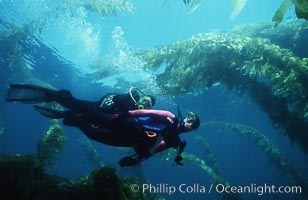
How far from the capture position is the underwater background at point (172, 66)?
22.9 ft

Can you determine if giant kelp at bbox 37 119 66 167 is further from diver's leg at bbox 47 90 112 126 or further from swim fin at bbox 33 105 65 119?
diver's leg at bbox 47 90 112 126

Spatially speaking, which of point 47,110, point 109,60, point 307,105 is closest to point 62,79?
point 109,60

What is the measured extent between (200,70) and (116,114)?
3.63 metres

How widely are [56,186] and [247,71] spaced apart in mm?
5477

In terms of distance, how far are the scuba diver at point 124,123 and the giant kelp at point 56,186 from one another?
1.17 m

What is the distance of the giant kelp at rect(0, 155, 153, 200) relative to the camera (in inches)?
137

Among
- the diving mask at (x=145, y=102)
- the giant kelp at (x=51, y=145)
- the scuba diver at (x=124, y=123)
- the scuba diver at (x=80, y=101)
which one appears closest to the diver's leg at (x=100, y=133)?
the scuba diver at (x=124, y=123)

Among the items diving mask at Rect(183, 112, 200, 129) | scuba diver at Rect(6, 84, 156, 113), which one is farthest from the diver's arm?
diving mask at Rect(183, 112, 200, 129)

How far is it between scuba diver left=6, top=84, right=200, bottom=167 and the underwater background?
2.85ft

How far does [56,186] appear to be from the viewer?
11.9 ft

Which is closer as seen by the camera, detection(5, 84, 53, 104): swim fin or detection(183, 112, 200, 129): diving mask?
detection(5, 84, 53, 104): swim fin

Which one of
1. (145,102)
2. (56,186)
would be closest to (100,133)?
(145,102)

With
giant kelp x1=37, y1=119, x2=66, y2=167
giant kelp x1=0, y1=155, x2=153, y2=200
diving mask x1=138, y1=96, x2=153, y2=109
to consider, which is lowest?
giant kelp x1=0, y1=155, x2=153, y2=200

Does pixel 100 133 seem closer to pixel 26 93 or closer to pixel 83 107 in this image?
pixel 83 107
